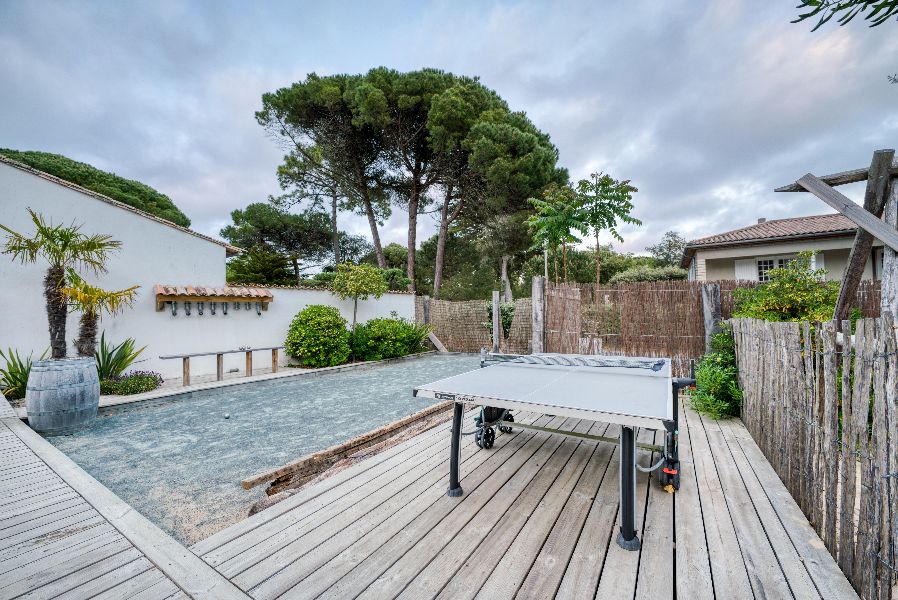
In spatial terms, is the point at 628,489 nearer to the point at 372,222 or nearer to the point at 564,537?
the point at 564,537

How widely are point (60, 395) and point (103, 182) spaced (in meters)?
15.3

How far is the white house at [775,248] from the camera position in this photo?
10.3 metres

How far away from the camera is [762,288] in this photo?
4.84 meters

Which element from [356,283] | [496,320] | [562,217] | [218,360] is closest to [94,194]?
[218,360]

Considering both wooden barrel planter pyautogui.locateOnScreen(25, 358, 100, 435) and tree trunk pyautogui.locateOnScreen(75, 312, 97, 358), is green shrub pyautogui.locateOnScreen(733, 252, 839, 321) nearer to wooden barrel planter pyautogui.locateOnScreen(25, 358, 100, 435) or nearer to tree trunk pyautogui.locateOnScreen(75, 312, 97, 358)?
wooden barrel planter pyautogui.locateOnScreen(25, 358, 100, 435)

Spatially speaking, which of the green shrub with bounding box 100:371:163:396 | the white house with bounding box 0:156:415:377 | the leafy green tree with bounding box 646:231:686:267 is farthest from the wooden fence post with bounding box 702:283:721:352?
the leafy green tree with bounding box 646:231:686:267

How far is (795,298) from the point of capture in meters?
4.12

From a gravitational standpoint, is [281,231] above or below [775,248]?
above

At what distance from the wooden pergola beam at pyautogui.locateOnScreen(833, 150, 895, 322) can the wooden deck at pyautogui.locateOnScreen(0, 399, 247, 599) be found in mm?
3859

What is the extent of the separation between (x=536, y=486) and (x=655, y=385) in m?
1.01

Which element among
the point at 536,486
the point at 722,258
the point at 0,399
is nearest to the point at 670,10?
the point at 536,486

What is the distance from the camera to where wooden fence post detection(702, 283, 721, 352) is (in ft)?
17.6

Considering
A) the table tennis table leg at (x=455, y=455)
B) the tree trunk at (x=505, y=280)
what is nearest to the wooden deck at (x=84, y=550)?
the table tennis table leg at (x=455, y=455)

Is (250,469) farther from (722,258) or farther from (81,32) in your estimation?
(722,258)
